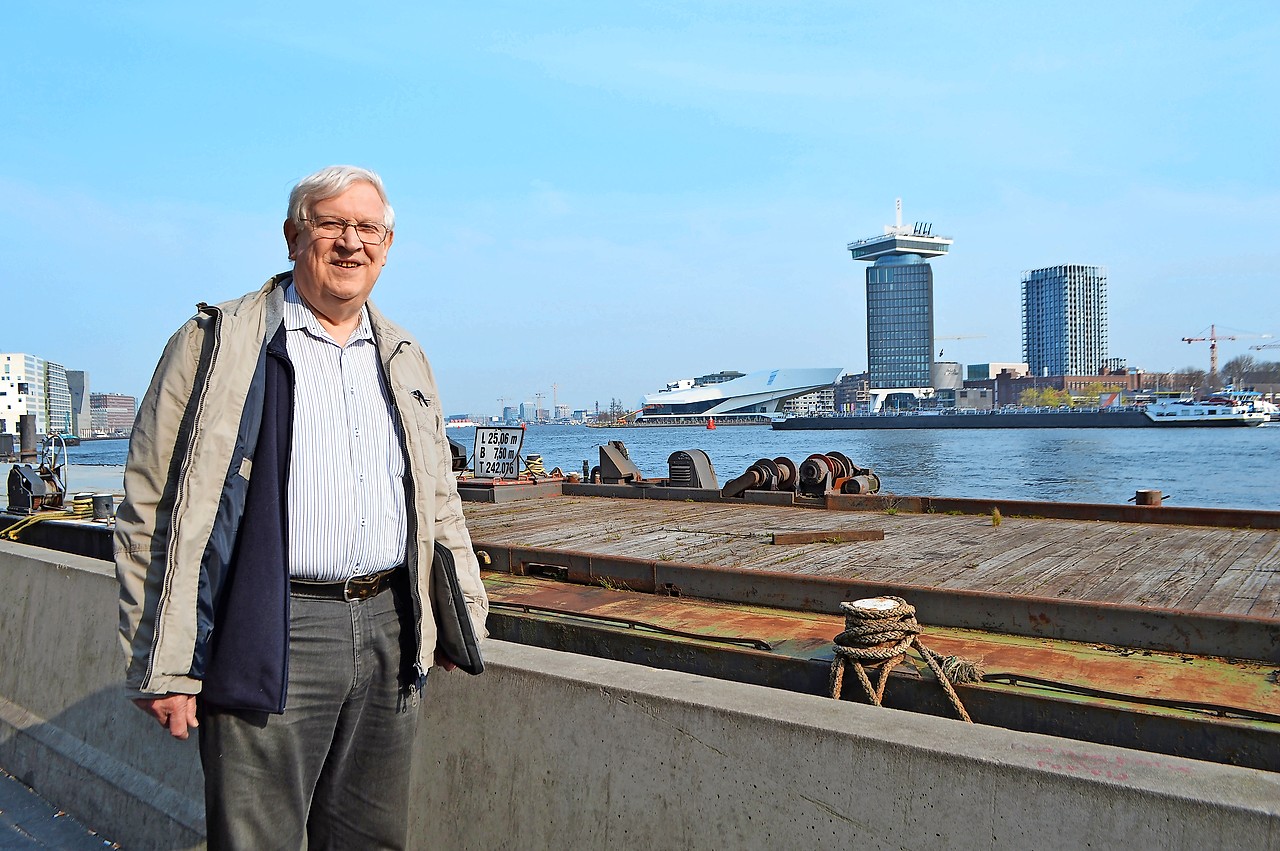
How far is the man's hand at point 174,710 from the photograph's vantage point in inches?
90.9

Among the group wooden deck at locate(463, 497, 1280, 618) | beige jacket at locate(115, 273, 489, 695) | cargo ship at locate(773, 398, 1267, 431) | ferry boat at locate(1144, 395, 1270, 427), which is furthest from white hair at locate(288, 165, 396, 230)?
ferry boat at locate(1144, 395, 1270, 427)

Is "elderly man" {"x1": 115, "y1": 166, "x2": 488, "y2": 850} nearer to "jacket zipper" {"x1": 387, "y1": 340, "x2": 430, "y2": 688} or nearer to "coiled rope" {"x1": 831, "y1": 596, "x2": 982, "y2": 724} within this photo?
"jacket zipper" {"x1": 387, "y1": 340, "x2": 430, "y2": 688}

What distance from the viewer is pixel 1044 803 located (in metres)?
2.10

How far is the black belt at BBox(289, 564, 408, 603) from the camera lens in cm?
252

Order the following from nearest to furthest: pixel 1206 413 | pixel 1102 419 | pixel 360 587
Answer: pixel 360 587, pixel 1206 413, pixel 1102 419

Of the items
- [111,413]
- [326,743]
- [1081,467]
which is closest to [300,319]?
[326,743]

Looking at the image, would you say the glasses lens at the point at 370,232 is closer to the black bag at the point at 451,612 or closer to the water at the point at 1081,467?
the black bag at the point at 451,612

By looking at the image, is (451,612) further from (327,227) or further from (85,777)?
(85,777)

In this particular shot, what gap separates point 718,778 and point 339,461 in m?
1.35

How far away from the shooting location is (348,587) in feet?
8.42

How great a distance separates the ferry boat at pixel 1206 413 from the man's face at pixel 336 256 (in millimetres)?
117731

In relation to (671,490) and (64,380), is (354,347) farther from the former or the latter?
(64,380)

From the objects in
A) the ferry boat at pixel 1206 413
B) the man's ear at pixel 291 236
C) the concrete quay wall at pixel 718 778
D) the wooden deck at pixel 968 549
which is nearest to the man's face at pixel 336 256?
the man's ear at pixel 291 236

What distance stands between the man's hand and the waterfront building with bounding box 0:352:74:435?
75.1 meters
